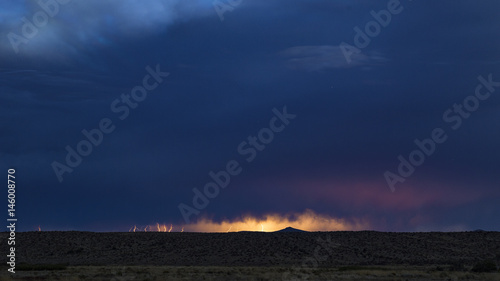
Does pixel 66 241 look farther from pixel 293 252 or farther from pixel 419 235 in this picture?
pixel 419 235

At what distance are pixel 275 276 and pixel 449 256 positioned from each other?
39023mm

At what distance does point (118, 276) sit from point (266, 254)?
103 feet

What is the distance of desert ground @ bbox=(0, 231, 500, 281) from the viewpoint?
72.1 meters

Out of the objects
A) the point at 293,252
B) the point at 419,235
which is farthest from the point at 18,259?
the point at 419,235

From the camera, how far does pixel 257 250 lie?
8238 centimetres

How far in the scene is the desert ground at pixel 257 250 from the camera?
72125 millimetres

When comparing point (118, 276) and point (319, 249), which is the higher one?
point (319, 249)

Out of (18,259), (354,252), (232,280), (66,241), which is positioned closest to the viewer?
(232,280)

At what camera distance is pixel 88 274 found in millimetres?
52594

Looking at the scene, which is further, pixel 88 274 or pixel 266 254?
pixel 266 254

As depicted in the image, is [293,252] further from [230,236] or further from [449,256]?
[449,256]

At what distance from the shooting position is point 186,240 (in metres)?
89.8

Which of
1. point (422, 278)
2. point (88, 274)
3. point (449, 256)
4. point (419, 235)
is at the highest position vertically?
point (419, 235)

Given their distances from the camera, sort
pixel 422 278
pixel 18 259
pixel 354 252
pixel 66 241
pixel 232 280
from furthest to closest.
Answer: pixel 66 241
pixel 354 252
pixel 18 259
pixel 422 278
pixel 232 280
